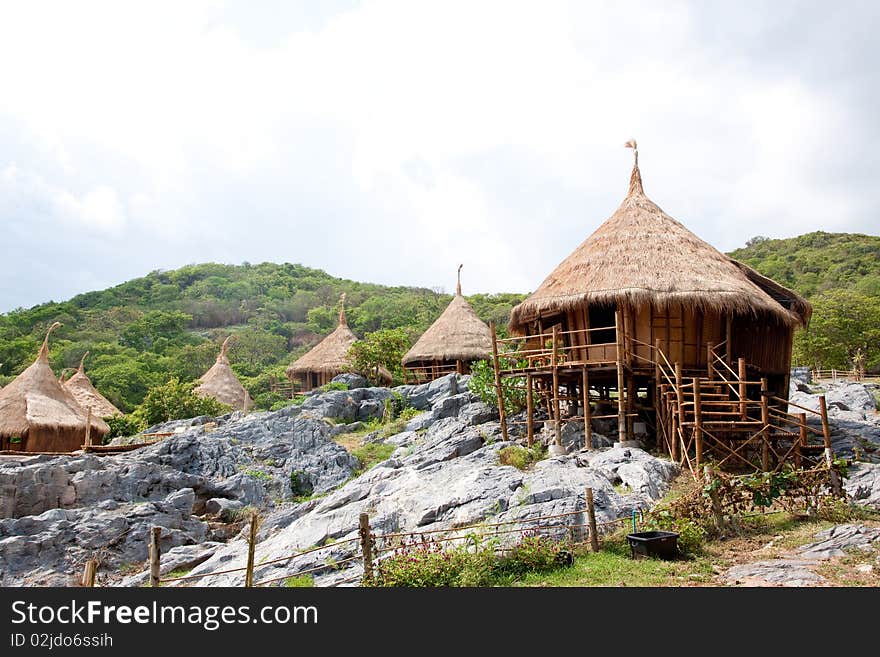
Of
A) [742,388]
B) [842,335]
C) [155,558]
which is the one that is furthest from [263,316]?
[155,558]

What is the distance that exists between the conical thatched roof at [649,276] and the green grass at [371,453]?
4740 mm

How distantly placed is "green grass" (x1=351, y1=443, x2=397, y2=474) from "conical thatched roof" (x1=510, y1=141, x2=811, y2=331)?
4740 millimetres

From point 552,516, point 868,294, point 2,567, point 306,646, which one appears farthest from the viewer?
point 868,294

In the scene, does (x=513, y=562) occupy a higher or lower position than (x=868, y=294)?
lower

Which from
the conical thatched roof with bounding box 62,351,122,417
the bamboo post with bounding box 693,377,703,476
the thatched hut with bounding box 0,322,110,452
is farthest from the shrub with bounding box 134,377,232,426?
the bamboo post with bounding box 693,377,703,476

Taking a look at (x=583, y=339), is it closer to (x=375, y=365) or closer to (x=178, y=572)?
(x=178, y=572)

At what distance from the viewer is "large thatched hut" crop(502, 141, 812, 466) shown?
16.0 m

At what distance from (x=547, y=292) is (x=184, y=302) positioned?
62691 millimetres

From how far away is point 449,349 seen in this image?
28078 millimetres

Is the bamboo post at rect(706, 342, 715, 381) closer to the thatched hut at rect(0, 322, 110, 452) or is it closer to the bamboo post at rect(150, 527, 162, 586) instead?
the bamboo post at rect(150, 527, 162, 586)

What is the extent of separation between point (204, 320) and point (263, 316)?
5522 millimetres

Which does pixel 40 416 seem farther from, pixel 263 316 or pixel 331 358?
pixel 263 316

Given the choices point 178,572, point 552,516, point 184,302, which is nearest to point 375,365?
point 178,572

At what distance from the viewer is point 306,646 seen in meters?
6.83
